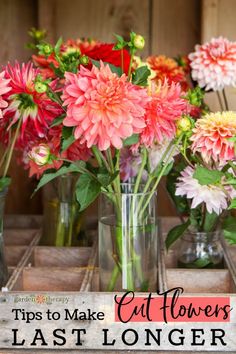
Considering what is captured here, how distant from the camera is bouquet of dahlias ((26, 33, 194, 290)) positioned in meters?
0.75

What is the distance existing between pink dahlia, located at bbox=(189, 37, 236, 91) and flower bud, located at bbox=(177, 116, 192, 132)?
11.8 inches

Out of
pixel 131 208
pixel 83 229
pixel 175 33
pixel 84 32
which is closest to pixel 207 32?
pixel 175 33

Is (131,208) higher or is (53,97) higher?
(53,97)

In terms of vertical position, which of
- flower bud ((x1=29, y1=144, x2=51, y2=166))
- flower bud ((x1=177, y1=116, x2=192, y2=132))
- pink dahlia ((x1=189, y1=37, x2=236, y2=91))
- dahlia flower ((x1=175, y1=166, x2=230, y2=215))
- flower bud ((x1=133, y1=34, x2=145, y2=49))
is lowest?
dahlia flower ((x1=175, y1=166, x2=230, y2=215))

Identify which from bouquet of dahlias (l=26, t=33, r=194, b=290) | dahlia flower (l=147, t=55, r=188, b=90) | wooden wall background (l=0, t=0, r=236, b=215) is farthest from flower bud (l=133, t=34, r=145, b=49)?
wooden wall background (l=0, t=0, r=236, b=215)

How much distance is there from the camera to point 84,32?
4.94ft

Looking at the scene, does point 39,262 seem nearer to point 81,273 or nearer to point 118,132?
point 81,273

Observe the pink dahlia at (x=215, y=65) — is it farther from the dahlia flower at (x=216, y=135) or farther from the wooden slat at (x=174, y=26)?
the wooden slat at (x=174, y=26)

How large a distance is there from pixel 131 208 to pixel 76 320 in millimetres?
170

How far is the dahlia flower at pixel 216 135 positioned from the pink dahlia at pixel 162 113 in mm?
33

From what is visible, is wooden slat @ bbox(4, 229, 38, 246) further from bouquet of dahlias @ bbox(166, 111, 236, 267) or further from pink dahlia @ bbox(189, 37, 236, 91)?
pink dahlia @ bbox(189, 37, 236, 91)

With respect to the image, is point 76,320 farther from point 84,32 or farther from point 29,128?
point 84,32

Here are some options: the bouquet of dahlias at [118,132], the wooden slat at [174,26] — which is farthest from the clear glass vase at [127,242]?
the wooden slat at [174,26]

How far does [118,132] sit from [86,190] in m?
0.13
